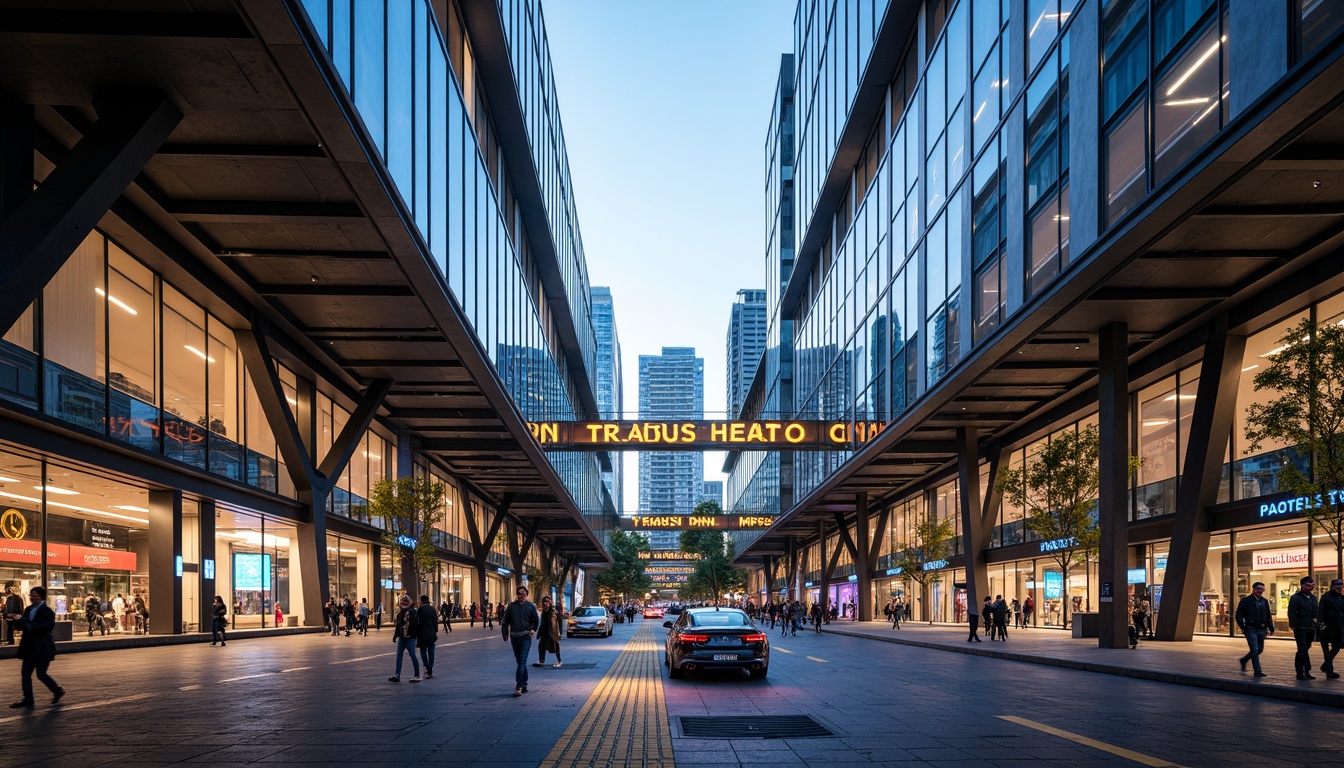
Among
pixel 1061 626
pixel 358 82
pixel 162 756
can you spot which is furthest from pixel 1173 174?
pixel 1061 626

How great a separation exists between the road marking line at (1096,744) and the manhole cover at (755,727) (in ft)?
7.32

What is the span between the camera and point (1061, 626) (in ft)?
147

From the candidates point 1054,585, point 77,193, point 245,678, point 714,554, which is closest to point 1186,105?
point 77,193

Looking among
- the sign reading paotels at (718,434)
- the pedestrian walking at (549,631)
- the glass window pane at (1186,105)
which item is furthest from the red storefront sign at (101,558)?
the glass window pane at (1186,105)

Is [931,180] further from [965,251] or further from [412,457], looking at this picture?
[412,457]

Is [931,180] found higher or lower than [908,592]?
higher

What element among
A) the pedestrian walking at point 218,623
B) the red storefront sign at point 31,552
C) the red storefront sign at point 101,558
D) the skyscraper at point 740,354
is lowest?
the pedestrian walking at point 218,623

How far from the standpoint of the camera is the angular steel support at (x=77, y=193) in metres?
13.9

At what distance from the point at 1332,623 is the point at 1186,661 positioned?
17.1 ft

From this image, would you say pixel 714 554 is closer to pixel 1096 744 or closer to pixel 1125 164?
pixel 1125 164

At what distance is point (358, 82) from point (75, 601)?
15.2 m

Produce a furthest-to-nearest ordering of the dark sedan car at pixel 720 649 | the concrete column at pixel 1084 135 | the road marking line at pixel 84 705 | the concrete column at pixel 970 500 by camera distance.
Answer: the concrete column at pixel 970 500, the concrete column at pixel 1084 135, the dark sedan car at pixel 720 649, the road marking line at pixel 84 705

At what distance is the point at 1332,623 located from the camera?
16.7 meters

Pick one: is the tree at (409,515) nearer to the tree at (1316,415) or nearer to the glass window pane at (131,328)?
the glass window pane at (131,328)
